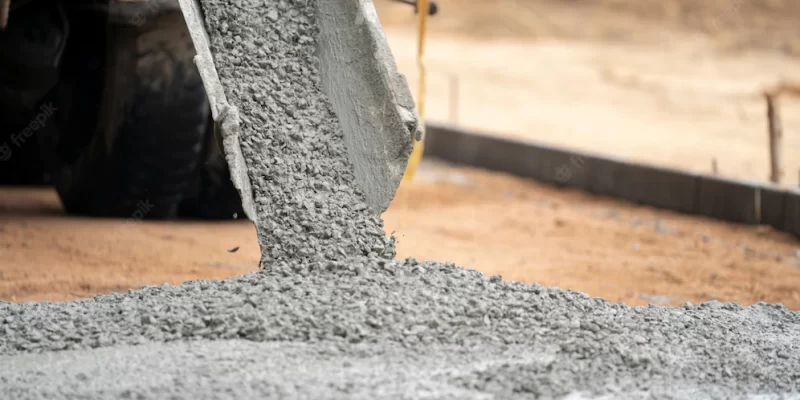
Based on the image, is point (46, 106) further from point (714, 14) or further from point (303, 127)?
point (714, 14)

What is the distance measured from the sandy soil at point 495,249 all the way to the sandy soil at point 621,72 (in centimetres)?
224

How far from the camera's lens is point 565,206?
28.5ft

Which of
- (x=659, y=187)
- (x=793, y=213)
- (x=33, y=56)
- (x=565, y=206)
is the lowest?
(x=565, y=206)

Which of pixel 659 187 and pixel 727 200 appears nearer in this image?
pixel 727 200

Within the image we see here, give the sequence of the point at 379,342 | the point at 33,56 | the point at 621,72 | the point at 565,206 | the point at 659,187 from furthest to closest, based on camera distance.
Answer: the point at 621,72 < the point at 565,206 < the point at 659,187 < the point at 33,56 < the point at 379,342

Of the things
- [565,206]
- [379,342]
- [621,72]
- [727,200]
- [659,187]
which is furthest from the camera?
[621,72]

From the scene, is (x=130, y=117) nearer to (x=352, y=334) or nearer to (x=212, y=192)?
(x=212, y=192)

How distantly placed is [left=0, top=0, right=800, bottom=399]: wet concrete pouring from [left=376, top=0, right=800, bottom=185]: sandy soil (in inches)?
225

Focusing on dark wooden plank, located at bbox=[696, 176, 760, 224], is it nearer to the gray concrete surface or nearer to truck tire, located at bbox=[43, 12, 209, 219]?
the gray concrete surface

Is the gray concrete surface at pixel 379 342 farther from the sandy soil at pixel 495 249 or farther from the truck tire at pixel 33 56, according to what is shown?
the truck tire at pixel 33 56

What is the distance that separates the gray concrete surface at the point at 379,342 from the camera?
3.35 m

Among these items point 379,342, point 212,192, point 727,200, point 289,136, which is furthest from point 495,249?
point 379,342

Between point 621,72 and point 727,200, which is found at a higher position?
point 727,200

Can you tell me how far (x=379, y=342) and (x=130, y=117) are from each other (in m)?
3.29
